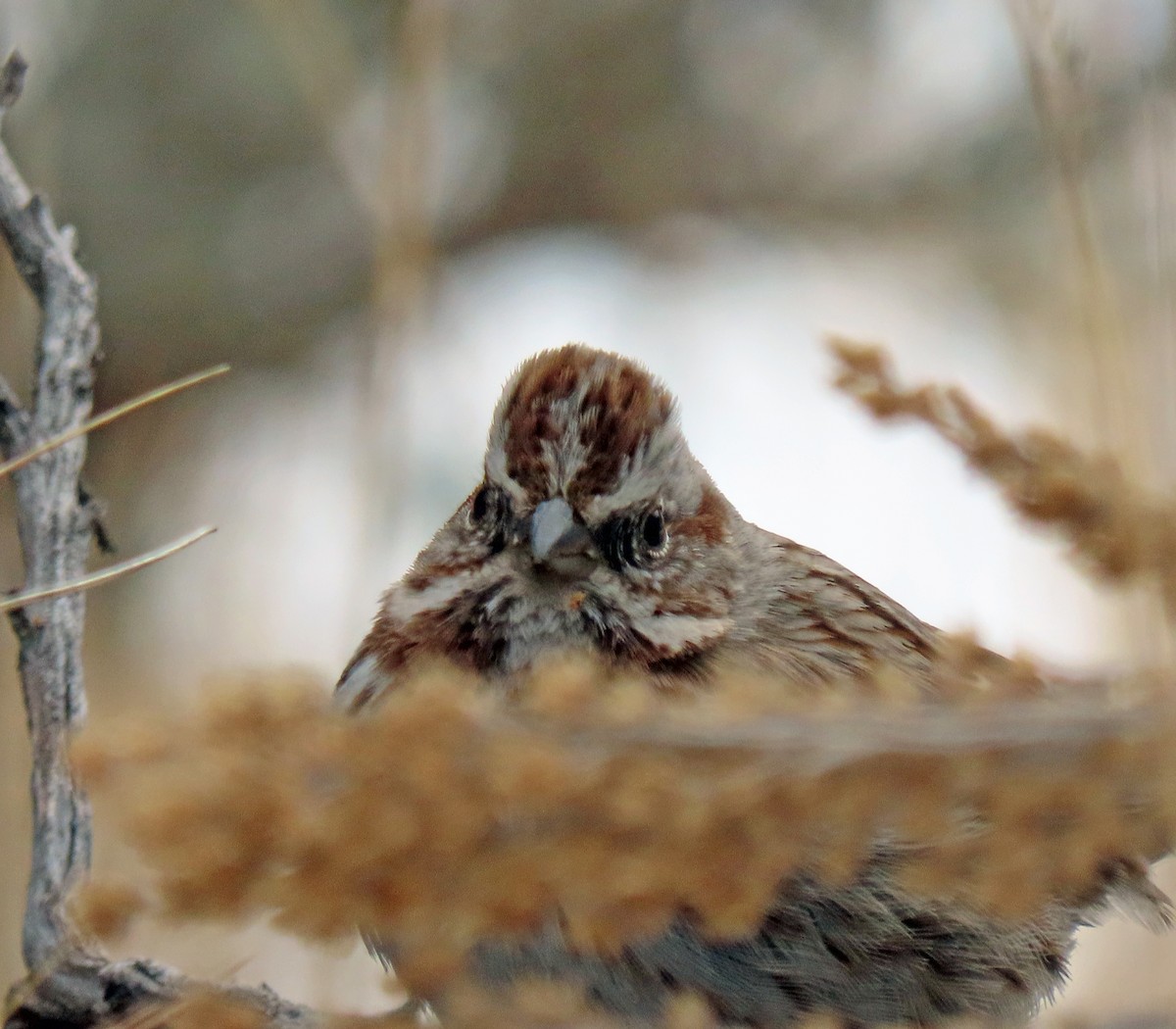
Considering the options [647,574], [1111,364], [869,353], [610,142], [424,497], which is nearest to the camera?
[869,353]

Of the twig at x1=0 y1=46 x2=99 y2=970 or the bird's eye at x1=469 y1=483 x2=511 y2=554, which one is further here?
the bird's eye at x1=469 y1=483 x2=511 y2=554

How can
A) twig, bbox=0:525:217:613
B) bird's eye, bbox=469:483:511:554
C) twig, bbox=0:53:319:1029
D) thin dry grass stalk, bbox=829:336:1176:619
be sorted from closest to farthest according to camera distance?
thin dry grass stalk, bbox=829:336:1176:619 < twig, bbox=0:525:217:613 < twig, bbox=0:53:319:1029 < bird's eye, bbox=469:483:511:554

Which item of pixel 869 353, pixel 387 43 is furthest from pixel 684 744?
pixel 387 43

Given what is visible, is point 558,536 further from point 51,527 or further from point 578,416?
point 51,527

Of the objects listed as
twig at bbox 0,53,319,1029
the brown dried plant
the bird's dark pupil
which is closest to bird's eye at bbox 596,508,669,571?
the bird's dark pupil

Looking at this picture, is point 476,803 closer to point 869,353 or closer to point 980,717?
point 980,717

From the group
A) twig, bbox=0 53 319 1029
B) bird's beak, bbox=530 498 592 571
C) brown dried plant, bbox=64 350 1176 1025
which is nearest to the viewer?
brown dried plant, bbox=64 350 1176 1025

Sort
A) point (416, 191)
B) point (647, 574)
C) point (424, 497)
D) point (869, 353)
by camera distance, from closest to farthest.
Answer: point (869, 353), point (647, 574), point (416, 191), point (424, 497)

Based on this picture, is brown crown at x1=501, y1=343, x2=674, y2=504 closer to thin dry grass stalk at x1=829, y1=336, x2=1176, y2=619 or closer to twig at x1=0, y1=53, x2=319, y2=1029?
twig at x1=0, y1=53, x2=319, y2=1029

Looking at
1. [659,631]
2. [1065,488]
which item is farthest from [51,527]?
[1065,488]
